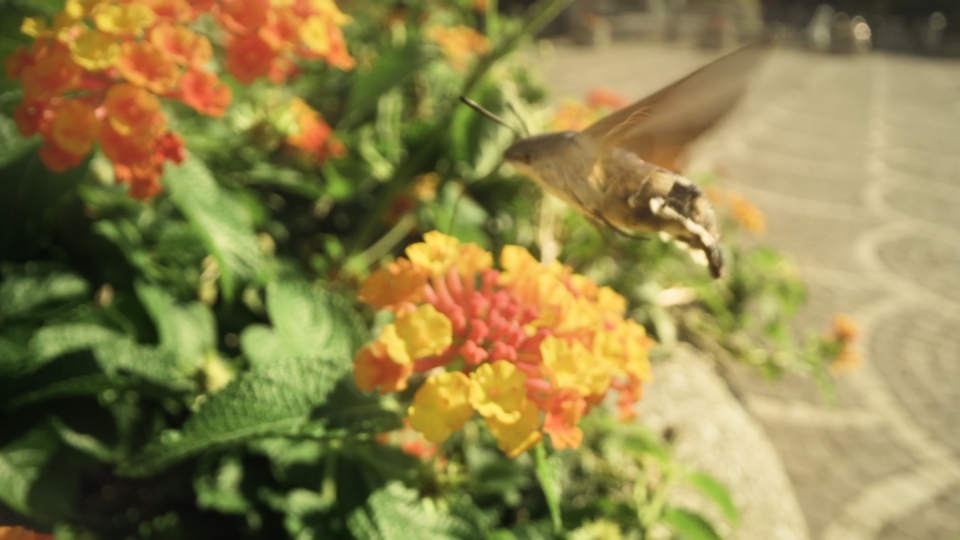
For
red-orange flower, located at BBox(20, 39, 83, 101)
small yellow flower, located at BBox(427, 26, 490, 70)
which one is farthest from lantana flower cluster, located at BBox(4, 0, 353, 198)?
small yellow flower, located at BBox(427, 26, 490, 70)

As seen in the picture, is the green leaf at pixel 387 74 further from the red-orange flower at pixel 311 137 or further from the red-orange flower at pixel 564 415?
the red-orange flower at pixel 564 415

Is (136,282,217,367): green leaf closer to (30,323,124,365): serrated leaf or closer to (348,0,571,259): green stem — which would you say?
(30,323,124,365): serrated leaf

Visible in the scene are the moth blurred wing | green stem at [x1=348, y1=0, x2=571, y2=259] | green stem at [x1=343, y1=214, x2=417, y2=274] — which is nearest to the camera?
the moth blurred wing

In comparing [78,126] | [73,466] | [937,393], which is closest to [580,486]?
[73,466]

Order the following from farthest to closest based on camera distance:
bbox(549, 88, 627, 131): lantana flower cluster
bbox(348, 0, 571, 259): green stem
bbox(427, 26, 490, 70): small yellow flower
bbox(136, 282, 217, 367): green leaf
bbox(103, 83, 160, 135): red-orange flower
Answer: bbox(427, 26, 490, 70): small yellow flower, bbox(549, 88, 627, 131): lantana flower cluster, bbox(348, 0, 571, 259): green stem, bbox(136, 282, 217, 367): green leaf, bbox(103, 83, 160, 135): red-orange flower

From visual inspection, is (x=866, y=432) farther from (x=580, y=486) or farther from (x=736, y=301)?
(x=580, y=486)

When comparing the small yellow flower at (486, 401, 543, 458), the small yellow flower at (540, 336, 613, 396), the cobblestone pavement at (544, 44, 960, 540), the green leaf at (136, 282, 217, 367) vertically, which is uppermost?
the small yellow flower at (540, 336, 613, 396)

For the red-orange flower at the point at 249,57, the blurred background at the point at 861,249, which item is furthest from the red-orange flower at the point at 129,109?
the blurred background at the point at 861,249
